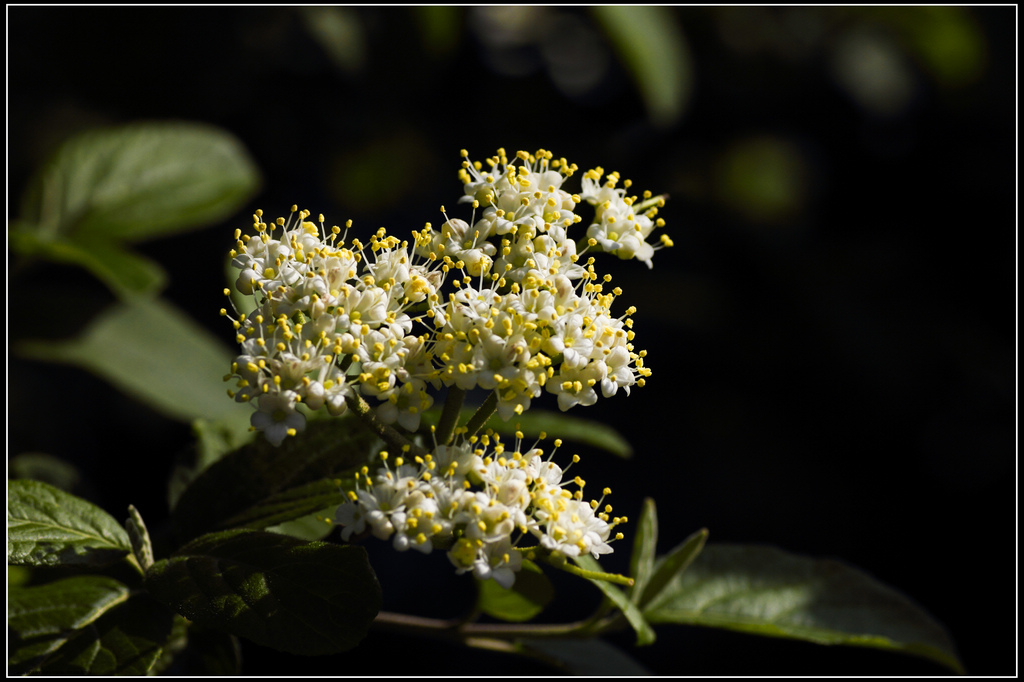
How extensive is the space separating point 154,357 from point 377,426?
1087 millimetres

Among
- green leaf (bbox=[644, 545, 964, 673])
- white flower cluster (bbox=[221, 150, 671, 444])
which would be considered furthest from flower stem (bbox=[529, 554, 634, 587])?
green leaf (bbox=[644, 545, 964, 673])

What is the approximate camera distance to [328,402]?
0.90 metres

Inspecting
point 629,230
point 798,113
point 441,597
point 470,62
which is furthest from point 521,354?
point 798,113

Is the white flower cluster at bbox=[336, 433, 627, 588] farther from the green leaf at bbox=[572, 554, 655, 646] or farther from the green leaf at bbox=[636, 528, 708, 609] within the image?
the green leaf at bbox=[636, 528, 708, 609]

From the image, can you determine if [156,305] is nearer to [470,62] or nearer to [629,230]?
[629,230]

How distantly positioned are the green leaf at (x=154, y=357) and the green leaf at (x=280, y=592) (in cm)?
76

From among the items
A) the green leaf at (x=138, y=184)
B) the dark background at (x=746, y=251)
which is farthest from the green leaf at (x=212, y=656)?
the dark background at (x=746, y=251)

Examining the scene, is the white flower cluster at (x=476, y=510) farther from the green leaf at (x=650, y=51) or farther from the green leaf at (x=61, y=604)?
the green leaf at (x=650, y=51)

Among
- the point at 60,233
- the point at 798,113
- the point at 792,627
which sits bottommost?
the point at 792,627

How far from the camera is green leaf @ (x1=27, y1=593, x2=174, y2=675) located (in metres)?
0.95

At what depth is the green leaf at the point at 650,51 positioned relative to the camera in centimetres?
206

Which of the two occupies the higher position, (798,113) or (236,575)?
(798,113)

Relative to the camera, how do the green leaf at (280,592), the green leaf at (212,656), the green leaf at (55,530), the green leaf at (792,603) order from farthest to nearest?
the green leaf at (792,603) → the green leaf at (212,656) → the green leaf at (55,530) → the green leaf at (280,592)

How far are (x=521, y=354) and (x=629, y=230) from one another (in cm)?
28
